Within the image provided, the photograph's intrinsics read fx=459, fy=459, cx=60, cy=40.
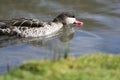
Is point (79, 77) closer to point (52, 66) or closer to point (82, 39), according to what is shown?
point (52, 66)

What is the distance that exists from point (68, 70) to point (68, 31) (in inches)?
327

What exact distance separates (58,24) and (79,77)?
890 cm

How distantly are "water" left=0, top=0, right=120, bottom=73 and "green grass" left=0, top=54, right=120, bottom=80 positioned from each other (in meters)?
2.79

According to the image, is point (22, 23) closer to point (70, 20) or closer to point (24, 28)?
point (24, 28)

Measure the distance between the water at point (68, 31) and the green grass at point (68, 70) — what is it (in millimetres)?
2786

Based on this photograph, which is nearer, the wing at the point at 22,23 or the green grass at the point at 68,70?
the green grass at the point at 68,70

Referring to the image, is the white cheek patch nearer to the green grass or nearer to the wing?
the wing

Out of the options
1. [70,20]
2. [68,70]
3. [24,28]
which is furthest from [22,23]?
[68,70]

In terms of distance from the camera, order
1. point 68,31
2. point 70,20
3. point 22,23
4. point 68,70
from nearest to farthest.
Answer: point 68,70 → point 22,23 → point 68,31 → point 70,20

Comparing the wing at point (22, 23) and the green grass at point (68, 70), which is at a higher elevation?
the green grass at point (68, 70)

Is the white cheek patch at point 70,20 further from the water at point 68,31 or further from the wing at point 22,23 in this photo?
the wing at point 22,23

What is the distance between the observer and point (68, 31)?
16.0 m

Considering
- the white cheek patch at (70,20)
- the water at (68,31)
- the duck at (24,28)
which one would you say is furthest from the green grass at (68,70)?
the white cheek patch at (70,20)

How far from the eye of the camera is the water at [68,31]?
1266cm
